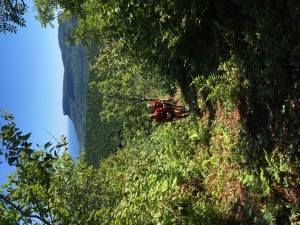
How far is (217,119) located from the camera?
9.64 metres

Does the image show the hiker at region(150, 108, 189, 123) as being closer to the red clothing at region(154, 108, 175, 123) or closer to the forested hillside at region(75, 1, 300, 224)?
the red clothing at region(154, 108, 175, 123)

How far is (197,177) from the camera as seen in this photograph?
9.59 metres

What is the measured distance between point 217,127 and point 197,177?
149 centimetres

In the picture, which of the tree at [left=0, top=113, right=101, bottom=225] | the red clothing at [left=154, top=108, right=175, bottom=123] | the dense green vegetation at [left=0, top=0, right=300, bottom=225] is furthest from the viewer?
the red clothing at [left=154, top=108, right=175, bottom=123]

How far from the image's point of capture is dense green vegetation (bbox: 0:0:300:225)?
625cm

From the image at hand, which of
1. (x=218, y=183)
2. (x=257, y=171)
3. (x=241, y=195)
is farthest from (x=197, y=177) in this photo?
(x=257, y=171)

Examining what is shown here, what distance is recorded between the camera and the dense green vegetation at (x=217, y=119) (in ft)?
20.5

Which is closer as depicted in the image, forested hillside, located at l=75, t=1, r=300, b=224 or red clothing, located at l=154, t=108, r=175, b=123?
forested hillside, located at l=75, t=1, r=300, b=224

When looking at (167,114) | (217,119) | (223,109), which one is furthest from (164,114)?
(223,109)

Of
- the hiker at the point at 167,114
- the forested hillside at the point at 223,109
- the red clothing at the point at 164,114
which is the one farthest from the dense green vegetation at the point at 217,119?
the red clothing at the point at 164,114

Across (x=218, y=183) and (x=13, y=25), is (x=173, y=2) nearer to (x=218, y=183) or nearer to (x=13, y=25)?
(x=13, y=25)

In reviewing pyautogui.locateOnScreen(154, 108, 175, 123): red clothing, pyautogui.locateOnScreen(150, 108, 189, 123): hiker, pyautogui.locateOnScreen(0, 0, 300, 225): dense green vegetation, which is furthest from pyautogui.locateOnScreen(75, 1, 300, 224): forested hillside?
pyautogui.locateOnScreen(154, 108, 175, 123): red clothing

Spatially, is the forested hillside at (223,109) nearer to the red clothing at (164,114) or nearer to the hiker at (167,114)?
the hiker at (167,114)

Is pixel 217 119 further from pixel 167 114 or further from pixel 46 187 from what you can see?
pixel 46 187
